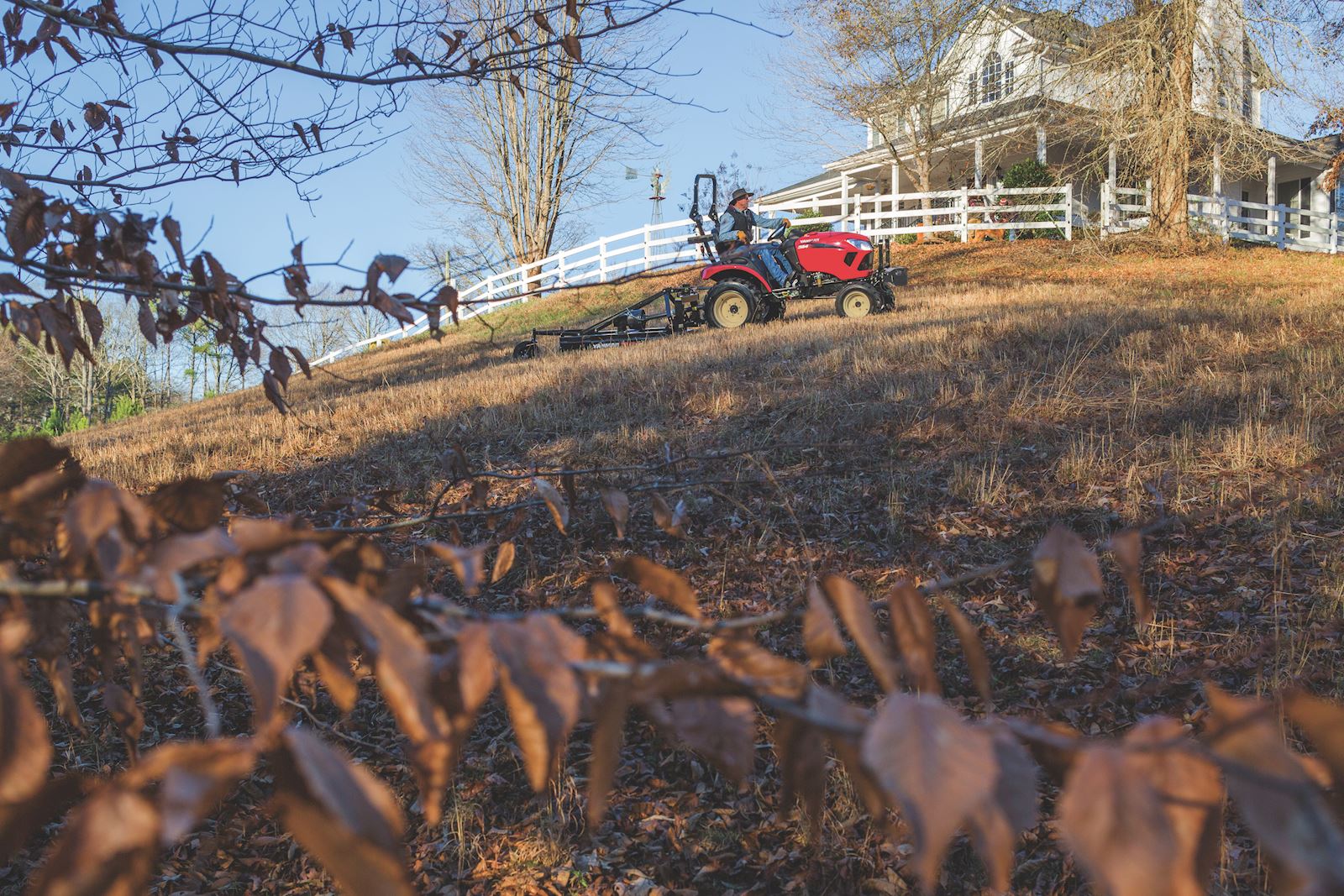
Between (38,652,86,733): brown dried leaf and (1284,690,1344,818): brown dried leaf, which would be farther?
(38,652,86,733): brown dried leaf

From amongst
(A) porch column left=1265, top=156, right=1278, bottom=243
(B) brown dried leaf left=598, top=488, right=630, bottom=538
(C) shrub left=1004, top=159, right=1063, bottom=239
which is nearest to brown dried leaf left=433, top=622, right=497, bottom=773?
(B) brown dried leaf left=598, top=488, right=630, bottom=538

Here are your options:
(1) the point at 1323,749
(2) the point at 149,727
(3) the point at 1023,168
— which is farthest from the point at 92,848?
(3) the point at 1023,168

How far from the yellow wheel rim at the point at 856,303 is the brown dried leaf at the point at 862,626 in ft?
37.6

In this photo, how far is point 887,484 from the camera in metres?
5.48

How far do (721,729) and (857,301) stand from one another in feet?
38.6

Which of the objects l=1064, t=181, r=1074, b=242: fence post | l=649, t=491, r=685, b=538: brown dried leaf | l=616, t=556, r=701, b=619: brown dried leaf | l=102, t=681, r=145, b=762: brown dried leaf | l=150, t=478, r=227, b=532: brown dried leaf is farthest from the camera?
l=1064, t=181, r=1074, b=242: fence post

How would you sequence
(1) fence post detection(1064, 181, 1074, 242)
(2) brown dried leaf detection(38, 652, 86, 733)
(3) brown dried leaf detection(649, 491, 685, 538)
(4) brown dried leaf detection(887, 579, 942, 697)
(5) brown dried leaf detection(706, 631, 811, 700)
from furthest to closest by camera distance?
(1) fence post detection(1064, 181, 1074, 242) → (3) brown dried leaf detection(649, 491, 685, 538) → (2) brown dried leaf detection(38, 652, 86, 733) → (4) brown dried leaf detection(887, 579, 942, 697) → (5) brown dried leaf detection(706, 631, 811, 700)

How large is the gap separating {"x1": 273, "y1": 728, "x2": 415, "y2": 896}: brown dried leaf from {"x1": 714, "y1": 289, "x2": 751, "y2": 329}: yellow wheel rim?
38.4 feet

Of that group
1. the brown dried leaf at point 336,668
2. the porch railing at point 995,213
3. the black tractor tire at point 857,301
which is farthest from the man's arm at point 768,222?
the brown dried leaf at point 336,668

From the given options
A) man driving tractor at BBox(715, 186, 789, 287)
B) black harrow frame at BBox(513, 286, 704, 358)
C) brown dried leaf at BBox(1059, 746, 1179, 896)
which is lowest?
brown dried leaf at BBox(1059, 746, 1179, 896)

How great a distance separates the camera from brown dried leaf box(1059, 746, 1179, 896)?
0.55 meters

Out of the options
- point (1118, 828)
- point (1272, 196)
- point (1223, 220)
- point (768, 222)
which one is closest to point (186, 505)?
point (1118, 828)

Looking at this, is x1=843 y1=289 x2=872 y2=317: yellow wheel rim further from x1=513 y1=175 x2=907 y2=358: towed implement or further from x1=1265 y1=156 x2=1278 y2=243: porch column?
x1=1265 y1=156 x2=1278 y2=243: porch column

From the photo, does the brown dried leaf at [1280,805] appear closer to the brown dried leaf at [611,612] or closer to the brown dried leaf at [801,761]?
the brown dried leaf at [801,761]
